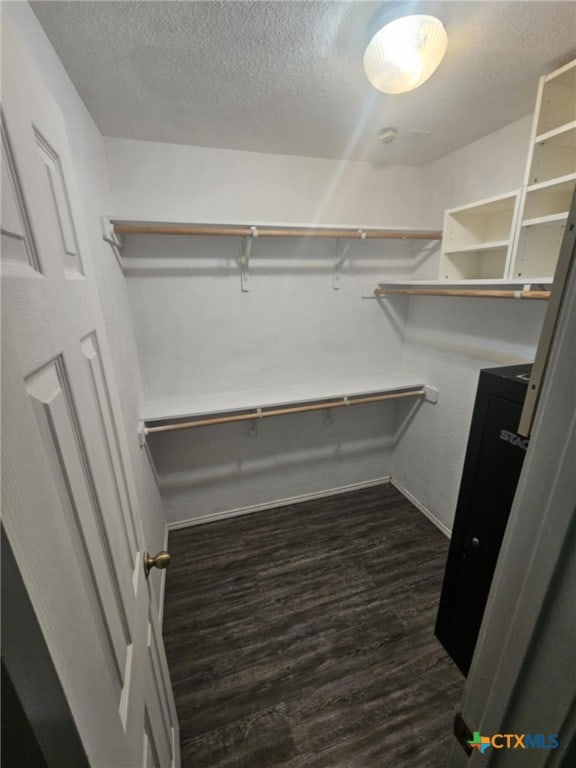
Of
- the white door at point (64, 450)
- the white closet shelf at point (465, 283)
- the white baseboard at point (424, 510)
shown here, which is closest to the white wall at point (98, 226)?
the white door at point (64, 450)

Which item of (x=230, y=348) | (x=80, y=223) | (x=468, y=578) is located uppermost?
(x=80, y=223)

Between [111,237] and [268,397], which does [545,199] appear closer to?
[268,397]

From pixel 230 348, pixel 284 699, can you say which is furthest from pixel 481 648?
pixel 230 348

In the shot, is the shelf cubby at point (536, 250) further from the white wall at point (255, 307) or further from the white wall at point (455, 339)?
the white wall at point (255, 307)

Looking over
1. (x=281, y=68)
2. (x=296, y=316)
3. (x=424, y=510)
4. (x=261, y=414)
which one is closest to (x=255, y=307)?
(x=296, y=316)

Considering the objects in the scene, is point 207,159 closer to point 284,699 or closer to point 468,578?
point 468,578

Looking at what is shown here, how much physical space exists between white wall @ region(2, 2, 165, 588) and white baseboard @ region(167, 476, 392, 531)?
357mm

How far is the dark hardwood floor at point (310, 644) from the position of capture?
46.5 inches

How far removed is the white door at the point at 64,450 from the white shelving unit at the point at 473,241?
1731 millimetres

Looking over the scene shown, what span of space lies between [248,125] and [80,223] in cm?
125

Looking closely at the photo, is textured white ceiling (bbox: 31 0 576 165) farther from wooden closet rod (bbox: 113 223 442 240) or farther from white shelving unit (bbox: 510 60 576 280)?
wooden closet rod (bbox: 113 223 442 240)

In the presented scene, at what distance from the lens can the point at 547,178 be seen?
3.98ft

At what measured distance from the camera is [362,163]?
6.36 feet

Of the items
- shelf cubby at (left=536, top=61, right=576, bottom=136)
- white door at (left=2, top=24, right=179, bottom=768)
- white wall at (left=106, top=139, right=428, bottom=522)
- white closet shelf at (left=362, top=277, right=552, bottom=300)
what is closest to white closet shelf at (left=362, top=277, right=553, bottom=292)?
white closet shelf at (left=362, top=277, right=552, bottom=300)
